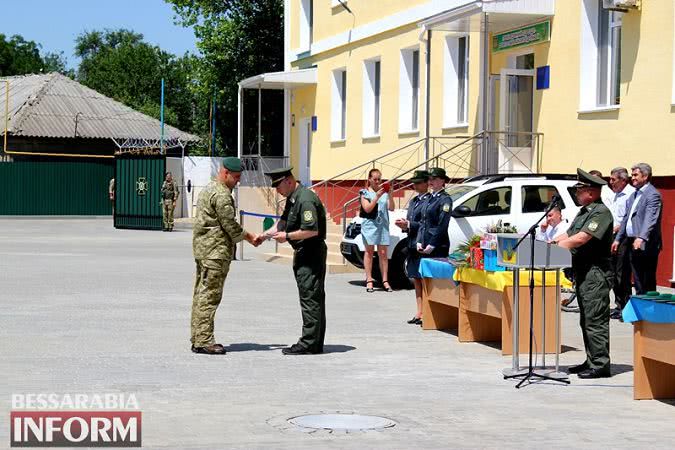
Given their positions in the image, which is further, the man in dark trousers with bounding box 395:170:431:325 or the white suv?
the white suv

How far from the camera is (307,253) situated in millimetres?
12438

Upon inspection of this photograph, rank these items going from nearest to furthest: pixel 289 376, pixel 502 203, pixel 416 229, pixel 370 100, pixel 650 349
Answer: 1. pixel 650 349
2. pixel 289 376
3. pixel 416 229
4. pixel 502 203
5. pixel 370 100

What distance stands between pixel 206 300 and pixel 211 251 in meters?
0.49

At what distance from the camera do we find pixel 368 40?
3256 cm

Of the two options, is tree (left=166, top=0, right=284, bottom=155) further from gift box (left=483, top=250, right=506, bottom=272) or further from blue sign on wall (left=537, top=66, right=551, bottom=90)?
gift box (left=483, top=250, right=506, bottom=272)

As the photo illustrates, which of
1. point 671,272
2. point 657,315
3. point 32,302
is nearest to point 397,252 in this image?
point 671,272

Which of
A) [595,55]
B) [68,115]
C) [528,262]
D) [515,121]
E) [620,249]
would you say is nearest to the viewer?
[528,262]

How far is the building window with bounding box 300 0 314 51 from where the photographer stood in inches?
1512

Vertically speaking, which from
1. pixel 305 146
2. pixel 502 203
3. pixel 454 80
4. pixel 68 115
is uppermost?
pixel 68 115

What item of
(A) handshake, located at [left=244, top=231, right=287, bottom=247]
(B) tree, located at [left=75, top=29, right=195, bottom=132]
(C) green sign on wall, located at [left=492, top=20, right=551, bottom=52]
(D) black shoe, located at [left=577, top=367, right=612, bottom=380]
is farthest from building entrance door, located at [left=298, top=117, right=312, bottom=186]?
(B) tree, located at [left=75, top=29, right=195, bottom=132]

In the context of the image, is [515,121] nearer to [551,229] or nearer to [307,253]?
[551,229]

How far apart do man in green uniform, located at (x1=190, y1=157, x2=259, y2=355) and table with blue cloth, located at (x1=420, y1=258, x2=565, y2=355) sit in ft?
8.78

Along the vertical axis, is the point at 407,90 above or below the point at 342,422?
above

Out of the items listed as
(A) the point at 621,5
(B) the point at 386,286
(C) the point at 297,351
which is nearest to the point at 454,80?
(A) the point at 621,5
